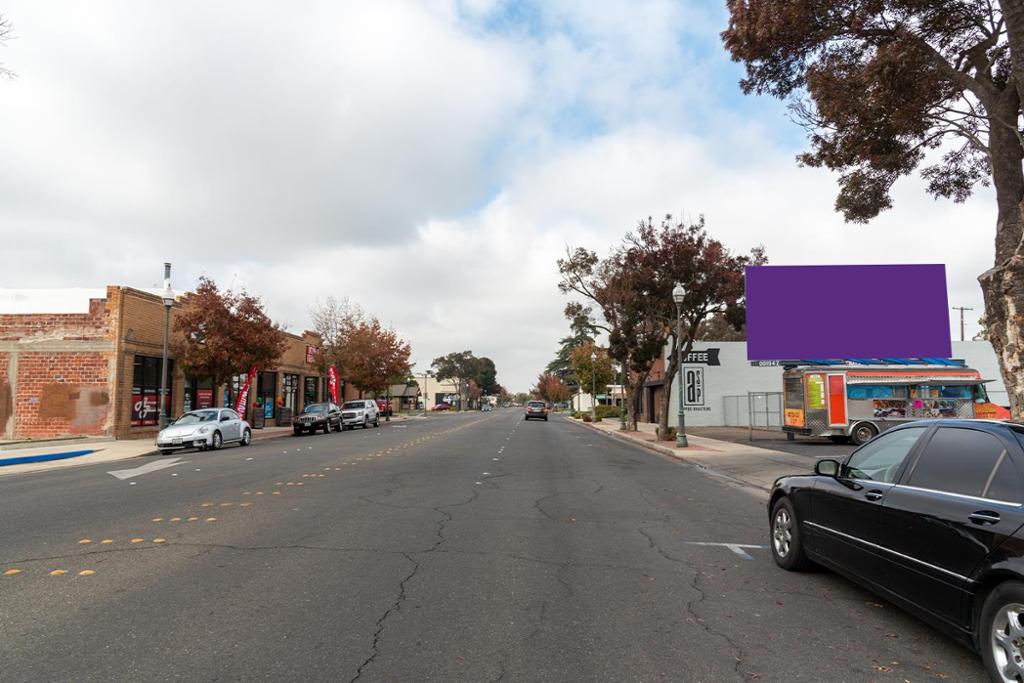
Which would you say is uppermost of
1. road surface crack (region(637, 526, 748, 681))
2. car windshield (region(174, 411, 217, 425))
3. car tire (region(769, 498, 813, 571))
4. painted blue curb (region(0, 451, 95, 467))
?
A: car windshield (region(174, 411, 217, 425))

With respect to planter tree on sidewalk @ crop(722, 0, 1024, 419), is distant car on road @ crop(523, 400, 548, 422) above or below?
below

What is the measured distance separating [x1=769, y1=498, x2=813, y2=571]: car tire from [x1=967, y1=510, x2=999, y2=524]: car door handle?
7.91 feet

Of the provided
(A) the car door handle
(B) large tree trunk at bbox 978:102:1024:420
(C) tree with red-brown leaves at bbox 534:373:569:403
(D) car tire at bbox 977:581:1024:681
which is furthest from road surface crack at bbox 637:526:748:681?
(C) tree with red-brown leaves at bbox 534:373:569:403

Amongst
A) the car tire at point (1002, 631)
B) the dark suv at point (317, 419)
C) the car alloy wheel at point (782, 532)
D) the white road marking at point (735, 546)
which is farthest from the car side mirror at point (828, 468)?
the dark suv at point (317, 419)

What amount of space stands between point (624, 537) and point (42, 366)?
27.9 metres

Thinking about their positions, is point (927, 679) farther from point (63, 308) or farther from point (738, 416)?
point (738, 416)

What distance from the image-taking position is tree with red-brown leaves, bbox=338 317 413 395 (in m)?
48.7

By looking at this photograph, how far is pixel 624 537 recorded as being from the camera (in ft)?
26.9

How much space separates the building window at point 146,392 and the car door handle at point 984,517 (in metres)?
29.7

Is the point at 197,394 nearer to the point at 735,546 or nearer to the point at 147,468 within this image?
the point at 147,468

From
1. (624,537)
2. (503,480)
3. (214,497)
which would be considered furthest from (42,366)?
(624,537)

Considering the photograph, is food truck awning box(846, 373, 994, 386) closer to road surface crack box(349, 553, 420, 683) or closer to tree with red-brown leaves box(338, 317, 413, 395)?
road surface crack box(349, 553, 420, 683)

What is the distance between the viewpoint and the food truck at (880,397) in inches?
936

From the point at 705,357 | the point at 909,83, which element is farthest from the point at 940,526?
the point at 705,357
